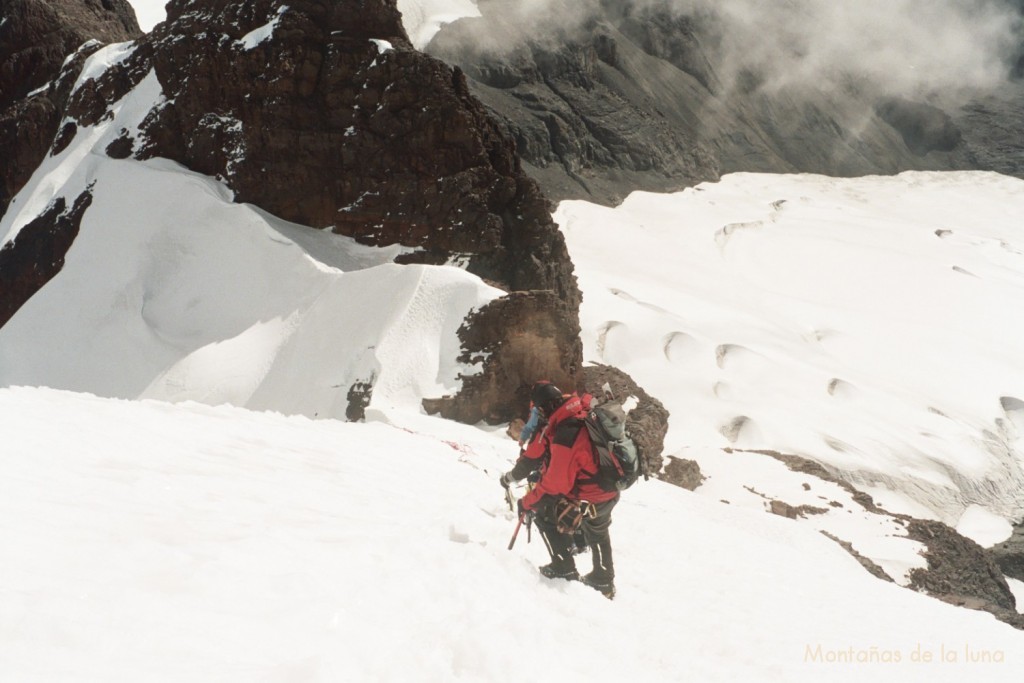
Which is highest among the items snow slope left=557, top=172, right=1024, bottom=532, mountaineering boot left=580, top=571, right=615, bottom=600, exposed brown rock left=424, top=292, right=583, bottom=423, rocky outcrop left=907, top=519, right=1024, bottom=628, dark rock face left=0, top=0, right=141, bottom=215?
dark rock face left=0, top=0, right=141, bottom=215

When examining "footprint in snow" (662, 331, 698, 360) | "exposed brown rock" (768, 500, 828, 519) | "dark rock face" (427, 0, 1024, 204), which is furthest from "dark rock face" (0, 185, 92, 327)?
"dark rock face" (427, 0, 1024, 204)

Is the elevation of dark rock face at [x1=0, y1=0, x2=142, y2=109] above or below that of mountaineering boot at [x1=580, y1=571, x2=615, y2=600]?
above

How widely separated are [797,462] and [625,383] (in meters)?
5.86

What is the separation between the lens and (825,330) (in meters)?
42.2

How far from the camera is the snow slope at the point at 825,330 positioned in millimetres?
28688

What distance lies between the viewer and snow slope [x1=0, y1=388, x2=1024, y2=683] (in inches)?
108

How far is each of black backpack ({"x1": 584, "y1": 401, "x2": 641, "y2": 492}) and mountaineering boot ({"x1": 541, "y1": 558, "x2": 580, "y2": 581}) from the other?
0.74 metres

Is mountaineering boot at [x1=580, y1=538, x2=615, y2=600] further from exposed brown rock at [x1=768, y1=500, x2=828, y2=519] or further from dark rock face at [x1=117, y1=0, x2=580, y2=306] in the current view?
dark rock face at [x1=117, y1=0, x2=580, y2=306]

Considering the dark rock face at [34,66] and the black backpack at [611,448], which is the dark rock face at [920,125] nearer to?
the dark rock face at [34,66]

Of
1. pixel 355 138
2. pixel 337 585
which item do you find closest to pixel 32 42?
pixel 355 138

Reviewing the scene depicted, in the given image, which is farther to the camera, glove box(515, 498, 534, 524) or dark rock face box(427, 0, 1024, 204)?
dark rock face box(427, 0, 1024, 204)

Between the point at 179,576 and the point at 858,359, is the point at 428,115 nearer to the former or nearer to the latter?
the point at 179,576

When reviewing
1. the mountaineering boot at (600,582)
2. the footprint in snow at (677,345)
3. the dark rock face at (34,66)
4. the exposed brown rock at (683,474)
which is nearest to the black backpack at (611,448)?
the mountaineering boot at (600,582)

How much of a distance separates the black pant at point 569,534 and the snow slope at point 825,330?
14.3 m
